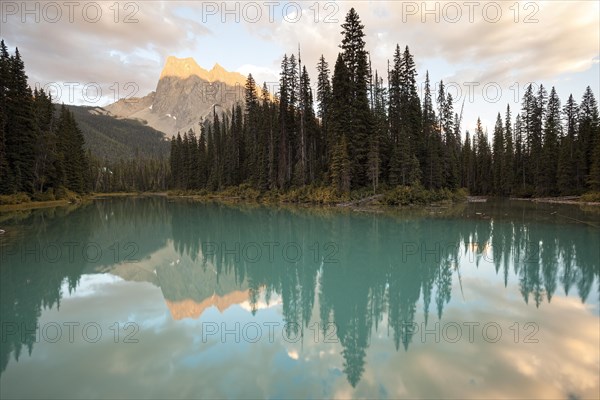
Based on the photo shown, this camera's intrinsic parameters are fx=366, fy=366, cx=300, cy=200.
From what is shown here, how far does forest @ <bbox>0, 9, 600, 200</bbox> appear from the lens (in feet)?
150

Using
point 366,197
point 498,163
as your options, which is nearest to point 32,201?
point 366,197

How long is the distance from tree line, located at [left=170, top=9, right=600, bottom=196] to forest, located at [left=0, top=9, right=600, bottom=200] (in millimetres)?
166

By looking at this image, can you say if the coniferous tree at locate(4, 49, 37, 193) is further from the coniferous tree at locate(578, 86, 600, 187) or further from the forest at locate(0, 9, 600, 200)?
the coniferous tree at locate(578, 86, 600, 187)

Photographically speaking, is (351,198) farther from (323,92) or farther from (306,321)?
(306,321)

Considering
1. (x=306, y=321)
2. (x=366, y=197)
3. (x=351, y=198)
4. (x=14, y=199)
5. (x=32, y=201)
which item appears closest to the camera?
(x=306, y=321)

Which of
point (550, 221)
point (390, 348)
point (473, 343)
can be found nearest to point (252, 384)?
point (390, 348)

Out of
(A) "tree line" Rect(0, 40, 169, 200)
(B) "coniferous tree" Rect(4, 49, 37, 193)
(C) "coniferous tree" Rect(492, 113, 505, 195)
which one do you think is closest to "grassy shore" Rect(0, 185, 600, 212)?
Result: (A) "tree line" Rect(0, 40, 169, 200)

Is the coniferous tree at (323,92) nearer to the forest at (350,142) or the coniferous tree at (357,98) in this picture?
the forest at (350,142)

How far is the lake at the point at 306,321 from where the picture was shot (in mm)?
6184

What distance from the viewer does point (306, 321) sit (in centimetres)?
911

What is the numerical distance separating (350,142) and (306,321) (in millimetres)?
39703

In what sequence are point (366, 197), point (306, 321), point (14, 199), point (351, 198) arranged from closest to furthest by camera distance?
point (306, 321), point (14, 199), point (366, 197), point (351, 198)

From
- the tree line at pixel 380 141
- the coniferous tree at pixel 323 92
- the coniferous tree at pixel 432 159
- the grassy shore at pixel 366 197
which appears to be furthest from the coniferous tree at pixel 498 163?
the coniferous tree at pixel 323 92

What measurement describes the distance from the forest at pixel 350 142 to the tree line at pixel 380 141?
166 mm
